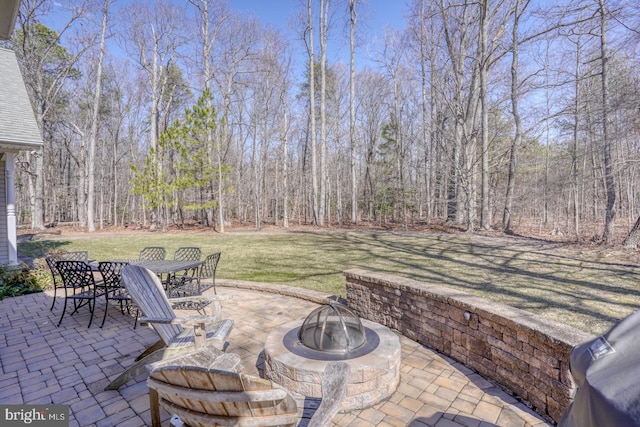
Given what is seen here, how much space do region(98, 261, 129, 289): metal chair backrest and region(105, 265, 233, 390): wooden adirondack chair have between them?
151 centimetres

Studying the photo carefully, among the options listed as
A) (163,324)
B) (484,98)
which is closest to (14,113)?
(163,324)

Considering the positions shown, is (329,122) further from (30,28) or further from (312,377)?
(312,377)

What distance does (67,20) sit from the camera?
13875 millimetres

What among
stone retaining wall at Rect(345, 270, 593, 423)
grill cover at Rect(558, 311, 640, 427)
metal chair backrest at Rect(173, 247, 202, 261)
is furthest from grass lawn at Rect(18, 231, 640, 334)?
grill cover at Rect(558, 311, 640, 427)

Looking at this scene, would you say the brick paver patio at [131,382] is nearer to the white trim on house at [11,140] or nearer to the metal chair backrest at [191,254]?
the metal chair backrest at [191,254]

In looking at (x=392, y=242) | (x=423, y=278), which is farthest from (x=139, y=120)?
(x=423, y=278)

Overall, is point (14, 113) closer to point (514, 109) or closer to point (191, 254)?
point (191, 254)

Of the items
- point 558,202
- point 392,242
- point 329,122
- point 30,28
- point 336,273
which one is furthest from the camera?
point 329,122

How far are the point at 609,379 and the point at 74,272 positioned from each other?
5205 mm

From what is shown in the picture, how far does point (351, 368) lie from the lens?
229 cm

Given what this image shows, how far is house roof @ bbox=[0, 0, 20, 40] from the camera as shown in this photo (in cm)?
293

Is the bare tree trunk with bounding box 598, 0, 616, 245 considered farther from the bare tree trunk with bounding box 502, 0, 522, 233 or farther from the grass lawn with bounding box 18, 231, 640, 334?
the bare tree trunk with bounding box 502, 0, 522, 233

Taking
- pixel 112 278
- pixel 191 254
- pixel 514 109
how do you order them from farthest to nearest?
1. pixel 514 109
2. pixel 191 254
3. pixel 112 278

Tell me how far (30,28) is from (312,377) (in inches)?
755
